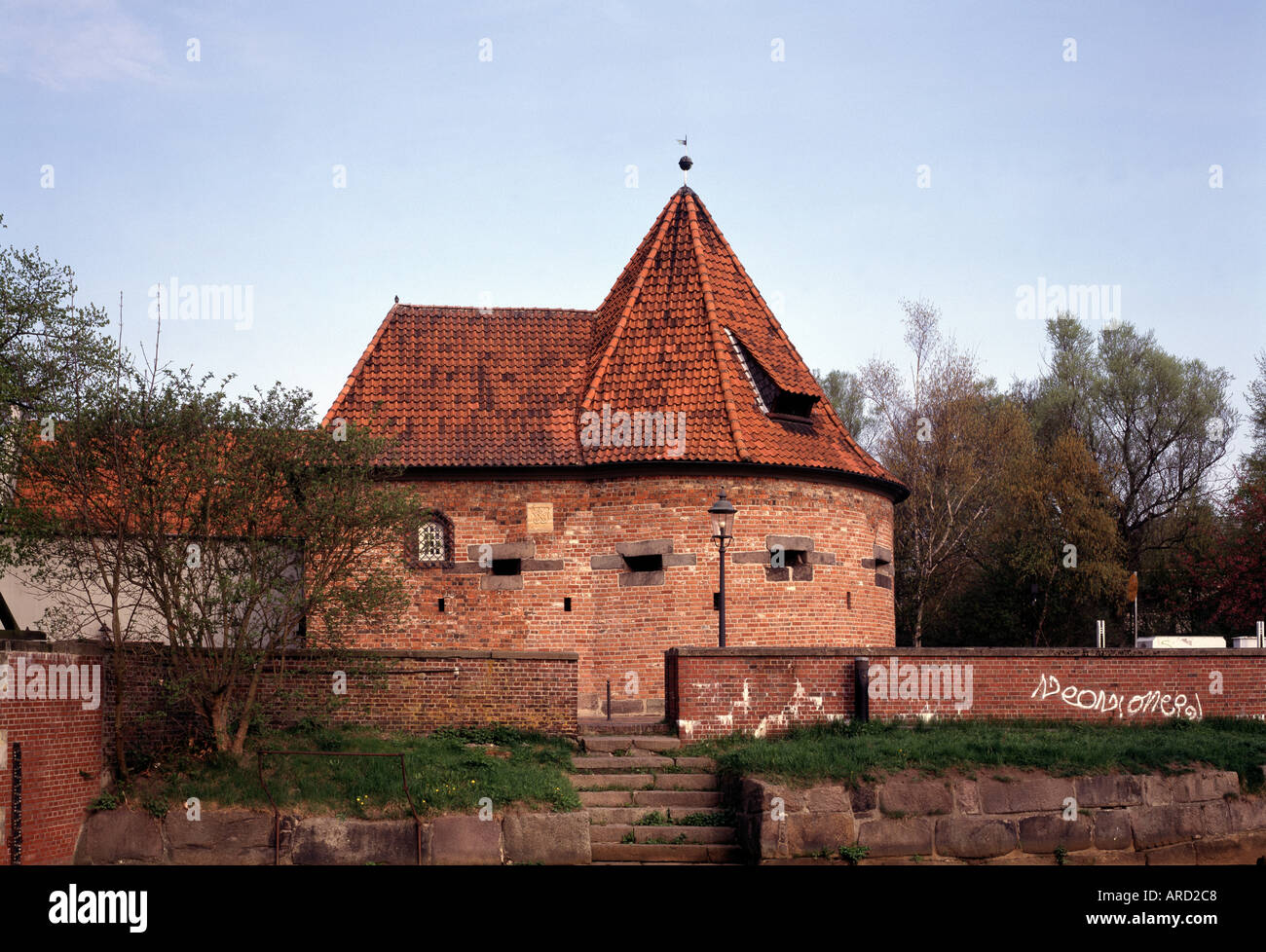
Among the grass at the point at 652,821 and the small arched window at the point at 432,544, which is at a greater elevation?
the small arched window at the point at 432,544

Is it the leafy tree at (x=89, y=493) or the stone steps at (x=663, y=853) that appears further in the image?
the leafy tree at (x=89, y=493)

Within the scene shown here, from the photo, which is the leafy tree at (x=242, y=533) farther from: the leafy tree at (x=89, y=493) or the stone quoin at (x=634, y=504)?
the stone quoin at (x=634, y=504)

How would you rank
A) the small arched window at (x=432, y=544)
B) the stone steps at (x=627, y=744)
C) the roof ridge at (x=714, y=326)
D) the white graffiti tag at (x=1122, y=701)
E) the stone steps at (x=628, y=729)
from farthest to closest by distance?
the small arched window at (x=432, y=544) < the roof ridge at (x=714, y=326) < the white graffiti tag at (x=1122, y=701) < the stone steps at (x=628, y=729) < the stone steps at (x=627, y=744)

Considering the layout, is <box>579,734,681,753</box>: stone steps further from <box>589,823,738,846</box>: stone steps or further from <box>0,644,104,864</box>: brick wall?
<box>0,644,104,864</box>: brick wall

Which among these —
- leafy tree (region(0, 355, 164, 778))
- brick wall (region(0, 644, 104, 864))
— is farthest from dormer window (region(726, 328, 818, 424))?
brick wall (region(0, 644, 104, 864))

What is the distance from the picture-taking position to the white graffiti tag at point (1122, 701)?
1922 centimetres

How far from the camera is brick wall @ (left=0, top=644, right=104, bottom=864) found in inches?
532

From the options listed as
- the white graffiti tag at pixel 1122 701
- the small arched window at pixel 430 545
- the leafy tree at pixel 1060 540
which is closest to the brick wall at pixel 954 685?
the white graffiti tag at pixel 1122 701

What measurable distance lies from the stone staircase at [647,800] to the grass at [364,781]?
480mm

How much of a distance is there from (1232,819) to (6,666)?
14.6 meters

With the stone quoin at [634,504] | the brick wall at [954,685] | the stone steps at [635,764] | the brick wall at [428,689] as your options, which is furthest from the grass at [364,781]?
the stone quoin at [634,504]

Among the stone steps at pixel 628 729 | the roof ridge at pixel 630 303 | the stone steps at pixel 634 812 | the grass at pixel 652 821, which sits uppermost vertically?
the roof ridge at pixel 630 303

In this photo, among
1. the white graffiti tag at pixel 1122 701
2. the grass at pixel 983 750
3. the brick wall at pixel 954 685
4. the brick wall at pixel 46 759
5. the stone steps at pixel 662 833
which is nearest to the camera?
the brick wall at pixel 46 759
